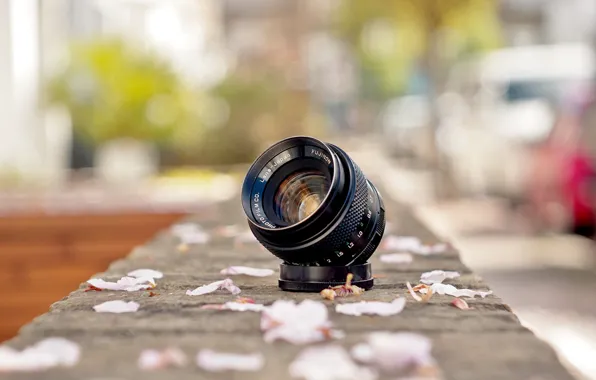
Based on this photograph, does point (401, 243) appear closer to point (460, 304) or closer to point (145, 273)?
point (145, 273)

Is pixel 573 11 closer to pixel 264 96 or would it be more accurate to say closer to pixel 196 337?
pixel 264 96

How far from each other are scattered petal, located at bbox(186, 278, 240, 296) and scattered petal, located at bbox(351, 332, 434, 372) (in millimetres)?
560

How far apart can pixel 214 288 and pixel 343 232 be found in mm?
284

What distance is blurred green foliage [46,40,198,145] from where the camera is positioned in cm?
884

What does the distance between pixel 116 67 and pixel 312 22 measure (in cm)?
3122

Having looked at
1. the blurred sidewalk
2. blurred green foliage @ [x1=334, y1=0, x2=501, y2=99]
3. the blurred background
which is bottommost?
the blurred sidewalk

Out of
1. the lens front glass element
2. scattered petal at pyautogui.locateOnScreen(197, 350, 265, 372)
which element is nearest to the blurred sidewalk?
the lens front glass element

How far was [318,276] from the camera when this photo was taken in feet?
6.19

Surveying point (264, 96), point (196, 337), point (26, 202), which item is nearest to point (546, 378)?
point (196, 337)

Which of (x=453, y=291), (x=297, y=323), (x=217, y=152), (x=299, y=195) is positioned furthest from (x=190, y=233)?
(x=217, y=152)

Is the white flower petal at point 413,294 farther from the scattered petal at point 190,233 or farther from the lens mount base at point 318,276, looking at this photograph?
the scattered petal at point 190,233

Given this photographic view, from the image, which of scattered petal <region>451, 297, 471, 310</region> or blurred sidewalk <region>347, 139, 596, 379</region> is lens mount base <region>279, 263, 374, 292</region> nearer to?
scattered petal <region>451, 297, 471, 310</region>

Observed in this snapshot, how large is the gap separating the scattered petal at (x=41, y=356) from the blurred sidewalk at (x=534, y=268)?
84.9 inches

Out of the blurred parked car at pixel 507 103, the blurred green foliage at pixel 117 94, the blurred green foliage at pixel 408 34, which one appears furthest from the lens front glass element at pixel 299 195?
the blurred green foliage at pixel 408 34
